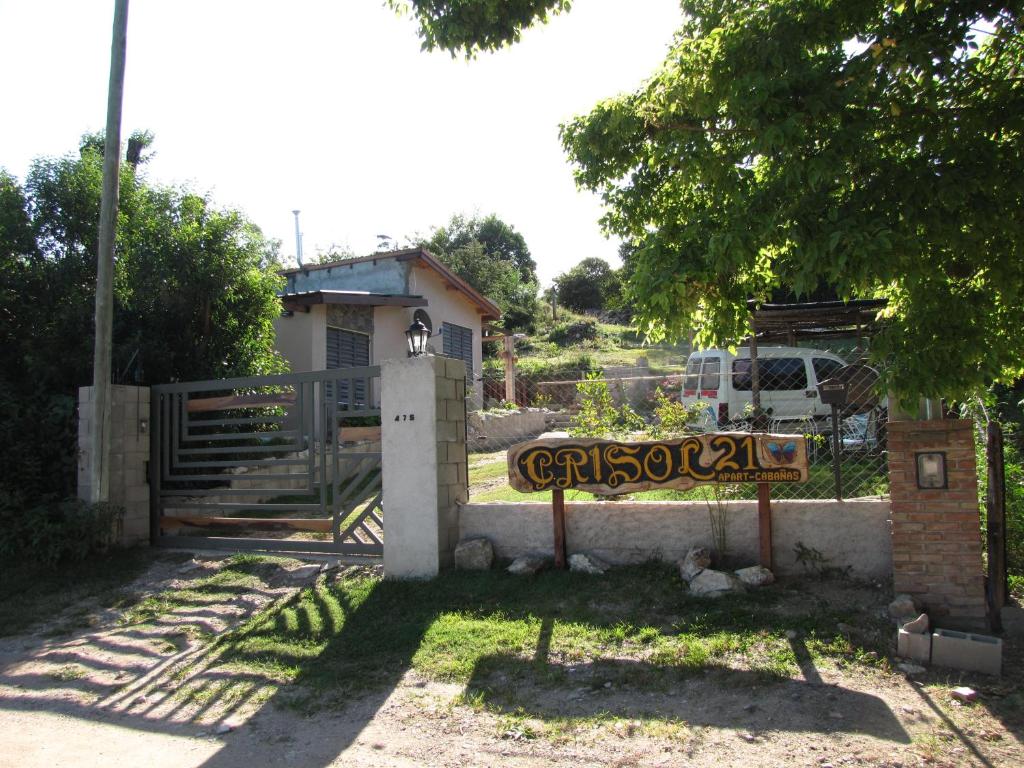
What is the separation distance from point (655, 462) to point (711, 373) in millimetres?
5834

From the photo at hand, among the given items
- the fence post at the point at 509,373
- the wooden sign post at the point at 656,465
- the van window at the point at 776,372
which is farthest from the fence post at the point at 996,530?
the fence post at the point at 509,373

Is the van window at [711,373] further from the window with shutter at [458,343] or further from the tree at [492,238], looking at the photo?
the tree at [492,238]

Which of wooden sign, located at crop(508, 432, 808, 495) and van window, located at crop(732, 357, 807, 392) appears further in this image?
van window, located at crop(732, 357, 807, 392)

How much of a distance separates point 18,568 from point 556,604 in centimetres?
557

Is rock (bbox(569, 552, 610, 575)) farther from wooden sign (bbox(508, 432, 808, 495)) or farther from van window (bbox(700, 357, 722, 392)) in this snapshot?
van window (bbox(700, 357, 722, 392))

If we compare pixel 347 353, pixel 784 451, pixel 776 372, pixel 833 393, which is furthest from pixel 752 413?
pixel 347 353

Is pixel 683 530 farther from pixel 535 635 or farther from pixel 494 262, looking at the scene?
pixel 494 262

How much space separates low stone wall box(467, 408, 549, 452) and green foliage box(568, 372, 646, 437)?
7.33 meters

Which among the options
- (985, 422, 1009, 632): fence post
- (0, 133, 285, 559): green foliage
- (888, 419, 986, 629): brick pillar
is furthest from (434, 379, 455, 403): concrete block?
(0, 133, 285, 559): green foliage

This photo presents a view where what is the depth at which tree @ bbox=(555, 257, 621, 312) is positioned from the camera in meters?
42.3

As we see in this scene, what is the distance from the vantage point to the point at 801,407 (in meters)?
11.2

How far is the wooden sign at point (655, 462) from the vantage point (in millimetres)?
5578

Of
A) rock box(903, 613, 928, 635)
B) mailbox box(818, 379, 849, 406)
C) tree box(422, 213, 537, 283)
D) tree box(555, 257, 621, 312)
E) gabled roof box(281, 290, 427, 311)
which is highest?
tree box(422, 213, 537, 283)

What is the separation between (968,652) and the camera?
13.8 feet
